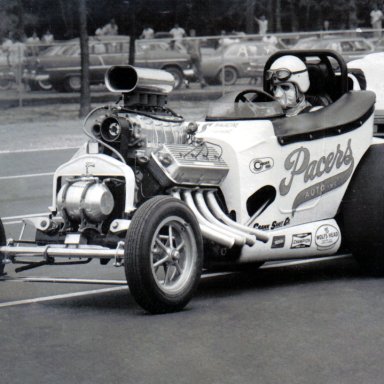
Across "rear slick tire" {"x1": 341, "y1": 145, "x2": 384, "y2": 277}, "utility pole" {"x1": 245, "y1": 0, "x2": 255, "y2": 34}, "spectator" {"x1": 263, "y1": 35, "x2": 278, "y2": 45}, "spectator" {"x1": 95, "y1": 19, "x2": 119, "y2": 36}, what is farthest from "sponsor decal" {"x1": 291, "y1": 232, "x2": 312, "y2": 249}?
"utility pole" {"x1": 245, "y1": 0, "x2": 255, "y2": 34}

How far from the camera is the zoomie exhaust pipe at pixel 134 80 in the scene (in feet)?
26.6

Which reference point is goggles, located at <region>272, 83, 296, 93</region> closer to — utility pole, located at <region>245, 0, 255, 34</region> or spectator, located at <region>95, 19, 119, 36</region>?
spectator, located at <region>95, 19, 119, 36</region>

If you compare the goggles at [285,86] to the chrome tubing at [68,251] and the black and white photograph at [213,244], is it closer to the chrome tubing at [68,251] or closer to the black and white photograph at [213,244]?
the black and white photograph at [213,244]

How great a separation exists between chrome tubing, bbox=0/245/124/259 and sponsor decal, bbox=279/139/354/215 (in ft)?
5.29

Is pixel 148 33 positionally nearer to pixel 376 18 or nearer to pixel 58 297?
pixel 376 18

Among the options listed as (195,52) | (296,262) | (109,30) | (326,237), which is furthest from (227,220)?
(109,30)

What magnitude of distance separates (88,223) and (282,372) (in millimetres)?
2237

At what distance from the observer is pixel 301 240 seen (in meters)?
8.62

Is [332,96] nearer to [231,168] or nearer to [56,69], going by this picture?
[231,168]

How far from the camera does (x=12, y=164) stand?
Result: 1898 centimetres

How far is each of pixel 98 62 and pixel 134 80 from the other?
2278cm

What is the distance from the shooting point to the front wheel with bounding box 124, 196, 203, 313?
7281 millimetres

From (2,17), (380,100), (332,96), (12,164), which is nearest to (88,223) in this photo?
(332,96)

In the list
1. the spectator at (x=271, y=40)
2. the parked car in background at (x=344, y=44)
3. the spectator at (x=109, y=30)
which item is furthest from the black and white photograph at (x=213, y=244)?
the spectator at (x=109, y=30)
